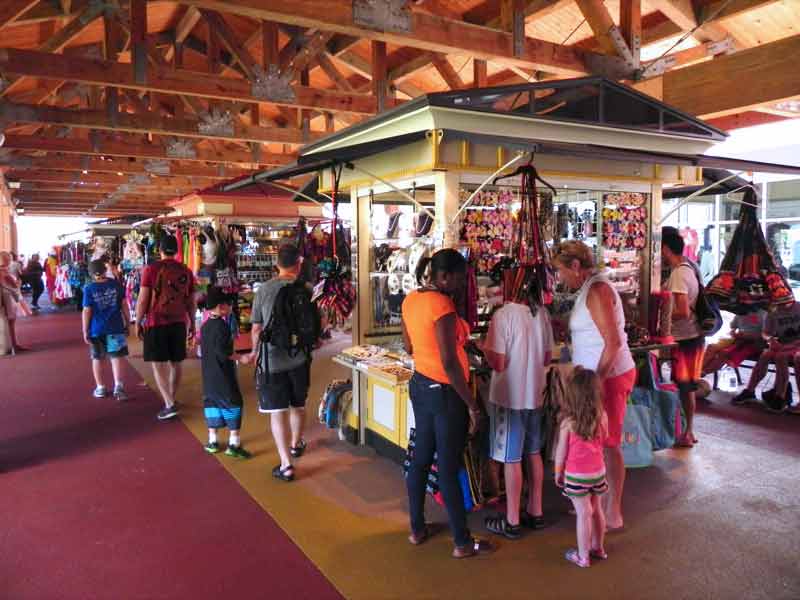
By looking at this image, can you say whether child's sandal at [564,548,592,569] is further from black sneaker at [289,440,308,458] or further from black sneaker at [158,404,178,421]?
black sneaker at [158,404,178,421]

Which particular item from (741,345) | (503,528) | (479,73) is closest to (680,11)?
(479,73)

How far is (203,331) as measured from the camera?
4371 millimetres

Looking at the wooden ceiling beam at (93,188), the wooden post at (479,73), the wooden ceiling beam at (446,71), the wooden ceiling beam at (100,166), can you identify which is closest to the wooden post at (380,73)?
the wooden ceiling beam at (446,71)

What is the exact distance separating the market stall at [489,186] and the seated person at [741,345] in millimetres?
1941

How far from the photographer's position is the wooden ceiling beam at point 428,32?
4.65m

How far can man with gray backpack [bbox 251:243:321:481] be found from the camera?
3848mm

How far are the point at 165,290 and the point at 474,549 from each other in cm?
364

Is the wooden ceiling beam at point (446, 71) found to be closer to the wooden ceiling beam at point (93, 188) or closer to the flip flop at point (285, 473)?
the flip flop at point (285, 473)

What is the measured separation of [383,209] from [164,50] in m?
7.32

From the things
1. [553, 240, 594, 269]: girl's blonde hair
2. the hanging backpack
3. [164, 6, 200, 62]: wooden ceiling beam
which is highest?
[164, 6, 200, 62]: wooden ceiling beam

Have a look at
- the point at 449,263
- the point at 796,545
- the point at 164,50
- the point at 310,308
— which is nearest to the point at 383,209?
the point at 310,308

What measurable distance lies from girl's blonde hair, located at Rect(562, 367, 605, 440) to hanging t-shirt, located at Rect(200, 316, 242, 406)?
98.7 inches

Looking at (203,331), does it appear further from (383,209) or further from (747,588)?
(747,588)

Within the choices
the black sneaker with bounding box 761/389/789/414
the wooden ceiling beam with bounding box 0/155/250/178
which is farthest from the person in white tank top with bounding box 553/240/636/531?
the wooden ceiling beam with bounding box 0/155/250/178
